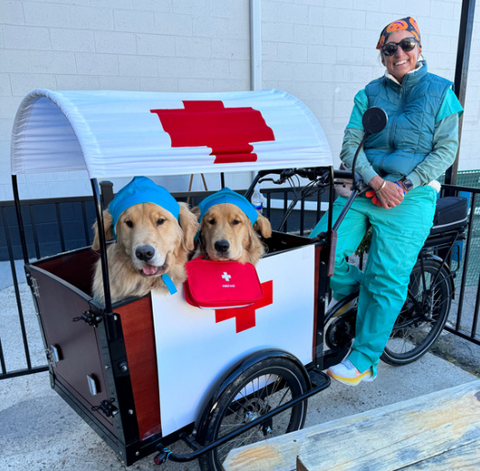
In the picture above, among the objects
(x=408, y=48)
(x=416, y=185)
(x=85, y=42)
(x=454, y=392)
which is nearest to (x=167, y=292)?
(x=454, y=392)

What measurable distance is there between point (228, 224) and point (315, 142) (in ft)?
1.82

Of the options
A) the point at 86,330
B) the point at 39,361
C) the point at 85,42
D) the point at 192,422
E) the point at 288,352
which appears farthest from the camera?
the point at 85,42

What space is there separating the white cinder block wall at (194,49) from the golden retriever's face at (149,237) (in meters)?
4.07

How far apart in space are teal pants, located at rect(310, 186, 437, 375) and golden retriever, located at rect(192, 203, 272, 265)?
0.71 meters

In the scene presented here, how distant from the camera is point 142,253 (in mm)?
1506

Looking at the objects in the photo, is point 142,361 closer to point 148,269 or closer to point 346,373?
point 148,269

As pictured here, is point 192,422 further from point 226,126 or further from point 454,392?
point 226,126

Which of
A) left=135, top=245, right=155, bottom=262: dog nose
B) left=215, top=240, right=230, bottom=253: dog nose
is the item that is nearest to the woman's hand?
left=215, top=240, right=230, bottom=253: dog nose

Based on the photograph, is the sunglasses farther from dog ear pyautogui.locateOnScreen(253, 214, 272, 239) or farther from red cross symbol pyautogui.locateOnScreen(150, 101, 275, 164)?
dog ear pyautogui.locateOnScreen(253, 214, 272, 239)

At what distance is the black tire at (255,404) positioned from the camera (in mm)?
1727

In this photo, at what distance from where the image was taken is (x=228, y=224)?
73.3 inches

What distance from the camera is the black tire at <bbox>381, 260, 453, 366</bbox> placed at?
283 centimetres

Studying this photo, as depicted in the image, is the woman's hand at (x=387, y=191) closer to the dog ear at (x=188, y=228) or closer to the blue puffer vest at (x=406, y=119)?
the blue puffer vest at (x=406, y=119)

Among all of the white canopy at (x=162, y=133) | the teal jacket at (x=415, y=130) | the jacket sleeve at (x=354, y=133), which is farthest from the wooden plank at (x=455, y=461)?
the jacket sleeve at (x=354, y=133)
